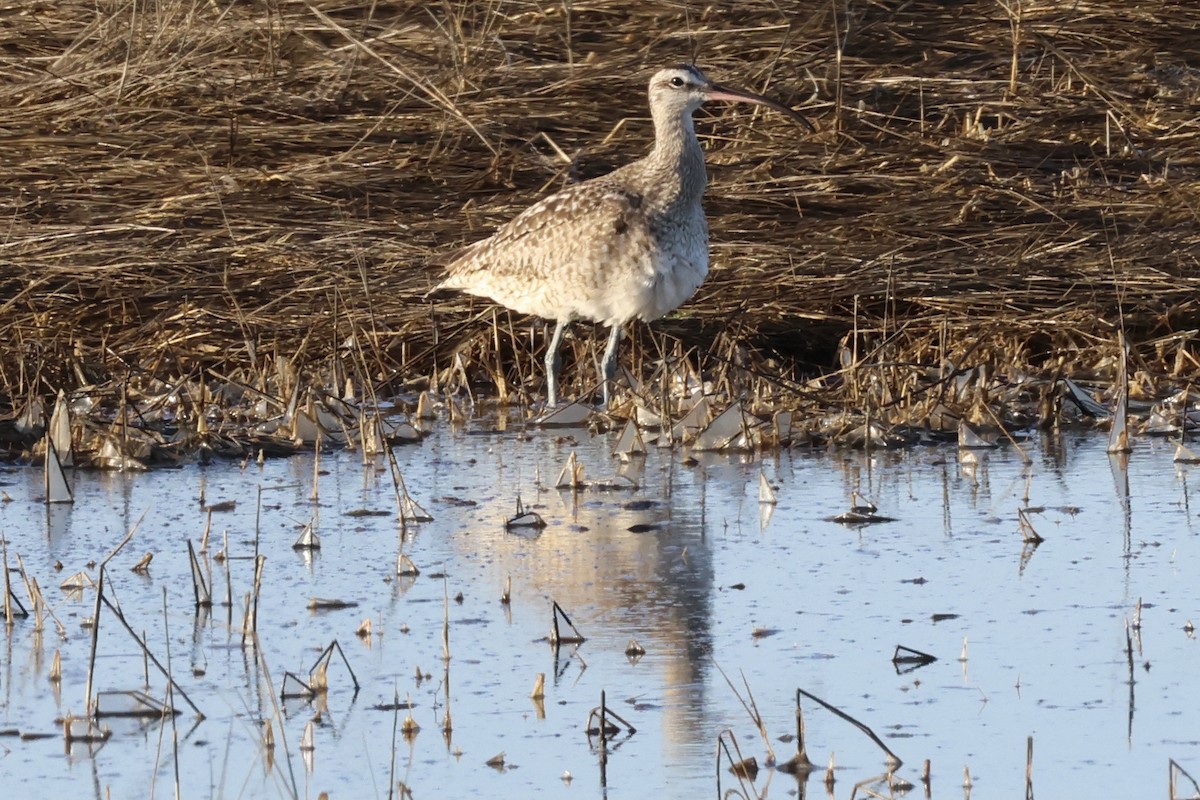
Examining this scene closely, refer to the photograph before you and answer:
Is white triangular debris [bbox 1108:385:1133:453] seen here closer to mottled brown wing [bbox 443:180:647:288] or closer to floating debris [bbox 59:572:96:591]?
mottled brown wing [bbox 443:180:647:288]

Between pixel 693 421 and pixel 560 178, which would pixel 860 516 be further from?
pixel 560 178

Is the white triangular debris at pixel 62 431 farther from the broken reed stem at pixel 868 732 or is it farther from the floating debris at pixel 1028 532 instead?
the broken reed stem at pixel 868 732

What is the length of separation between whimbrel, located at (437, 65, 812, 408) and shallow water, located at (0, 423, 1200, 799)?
94 centimetres

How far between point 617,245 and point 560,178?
2240 mm

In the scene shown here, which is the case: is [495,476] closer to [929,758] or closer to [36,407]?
[36,407]

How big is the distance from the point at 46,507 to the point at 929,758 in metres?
3.66

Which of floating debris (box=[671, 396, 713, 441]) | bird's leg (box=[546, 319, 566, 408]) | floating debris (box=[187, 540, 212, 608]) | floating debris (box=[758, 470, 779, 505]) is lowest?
floating debris (box=[187, 540, 212, 608])

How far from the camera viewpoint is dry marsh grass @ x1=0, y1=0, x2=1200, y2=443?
948 centimetres

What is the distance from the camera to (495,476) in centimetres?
771

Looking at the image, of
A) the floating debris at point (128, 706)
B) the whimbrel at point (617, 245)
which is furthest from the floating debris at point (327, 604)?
the whimbrel at point (617, 245)

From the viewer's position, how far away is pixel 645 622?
18.5 ft

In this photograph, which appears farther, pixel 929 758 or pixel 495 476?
pixel 495 476

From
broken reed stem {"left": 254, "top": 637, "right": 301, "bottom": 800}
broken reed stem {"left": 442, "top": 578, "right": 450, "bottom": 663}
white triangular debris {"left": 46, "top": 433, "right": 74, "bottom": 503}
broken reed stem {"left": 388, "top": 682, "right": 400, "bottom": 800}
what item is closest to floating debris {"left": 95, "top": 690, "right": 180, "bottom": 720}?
broken reed stem {"left": 254, "top": 637, "right": 301, "bottom": 800}

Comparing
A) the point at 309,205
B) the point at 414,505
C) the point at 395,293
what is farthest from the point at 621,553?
the point at 309,205
